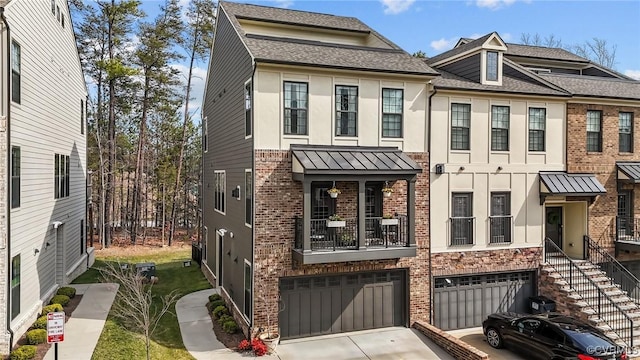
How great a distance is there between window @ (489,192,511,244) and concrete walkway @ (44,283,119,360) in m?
13.1

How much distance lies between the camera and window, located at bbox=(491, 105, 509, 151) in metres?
15.4

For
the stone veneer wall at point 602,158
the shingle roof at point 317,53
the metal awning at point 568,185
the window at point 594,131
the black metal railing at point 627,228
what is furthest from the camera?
the black metal railing at point 627,228

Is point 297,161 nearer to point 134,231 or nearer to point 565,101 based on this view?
point 565,101

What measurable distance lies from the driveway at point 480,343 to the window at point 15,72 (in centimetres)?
1491

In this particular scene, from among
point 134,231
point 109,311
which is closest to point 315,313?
point 109,311

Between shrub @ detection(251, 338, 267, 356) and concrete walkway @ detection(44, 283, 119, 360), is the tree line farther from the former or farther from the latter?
shrub @ detection(251, 338, 267, 356)

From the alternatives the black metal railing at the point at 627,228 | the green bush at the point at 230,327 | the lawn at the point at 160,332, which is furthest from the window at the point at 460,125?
the lawn at the point at 160,332

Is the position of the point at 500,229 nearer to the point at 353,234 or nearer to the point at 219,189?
the point at 353,234

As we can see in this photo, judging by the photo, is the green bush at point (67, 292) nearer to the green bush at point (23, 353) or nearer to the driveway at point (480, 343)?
the green bush at point (23, 353)

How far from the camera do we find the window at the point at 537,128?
15.8 metres

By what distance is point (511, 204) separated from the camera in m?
15.5

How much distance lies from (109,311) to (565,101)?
1804 centimetres

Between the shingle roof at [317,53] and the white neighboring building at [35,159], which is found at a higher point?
the shingle roof at [317,53]

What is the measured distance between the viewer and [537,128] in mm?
15867
